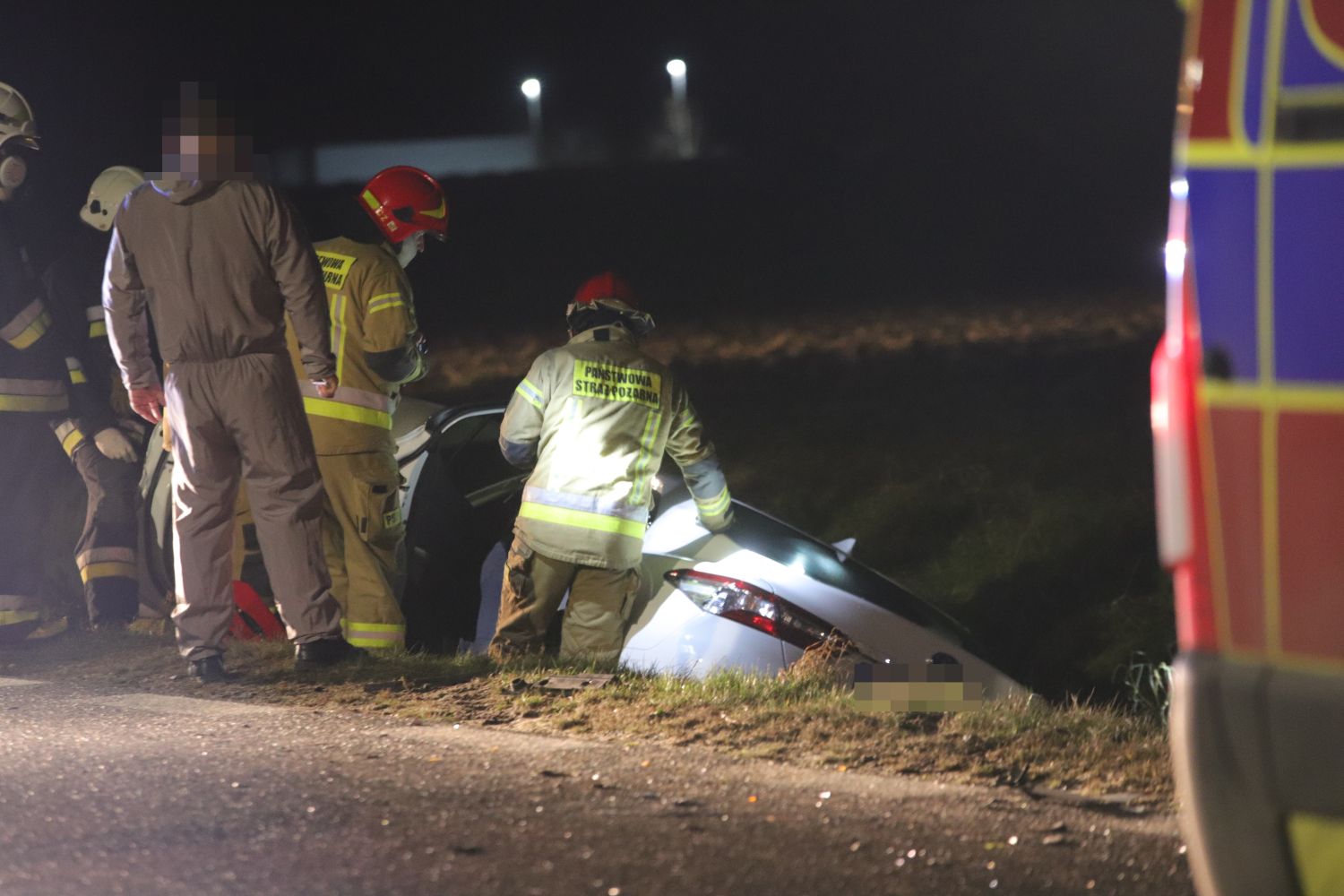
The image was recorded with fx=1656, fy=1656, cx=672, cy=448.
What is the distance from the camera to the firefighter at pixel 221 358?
19.2 ft

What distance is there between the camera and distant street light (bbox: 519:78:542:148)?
4103cm

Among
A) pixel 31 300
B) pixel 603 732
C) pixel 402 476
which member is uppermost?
pixel 31 300

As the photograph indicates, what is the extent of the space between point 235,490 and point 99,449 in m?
1.80

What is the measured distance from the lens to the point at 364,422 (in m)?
6.64

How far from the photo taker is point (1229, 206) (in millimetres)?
2295

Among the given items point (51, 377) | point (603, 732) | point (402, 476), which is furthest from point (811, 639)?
point (51, 377)

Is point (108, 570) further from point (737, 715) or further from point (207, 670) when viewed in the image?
point (737, 715)

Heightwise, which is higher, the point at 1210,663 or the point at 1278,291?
the point at 1278,291

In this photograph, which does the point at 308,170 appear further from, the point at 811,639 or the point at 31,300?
the point at 811,639

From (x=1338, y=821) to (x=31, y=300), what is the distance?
20.9ft

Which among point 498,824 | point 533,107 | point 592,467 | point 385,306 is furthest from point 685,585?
point 533,107

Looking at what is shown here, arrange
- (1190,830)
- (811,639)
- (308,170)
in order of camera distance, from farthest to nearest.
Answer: (308,170)
(811,639)
(1190,830)

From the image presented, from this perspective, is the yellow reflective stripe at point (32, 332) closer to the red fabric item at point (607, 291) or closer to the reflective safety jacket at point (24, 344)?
the reflective safety jacket at point (24, 344)

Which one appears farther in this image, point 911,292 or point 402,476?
point 911,292
